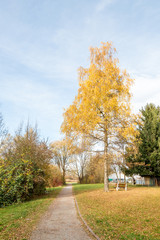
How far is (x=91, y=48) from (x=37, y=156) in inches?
441

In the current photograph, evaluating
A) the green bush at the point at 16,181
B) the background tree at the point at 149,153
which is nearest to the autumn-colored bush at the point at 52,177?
the green bush at the point at 16,181

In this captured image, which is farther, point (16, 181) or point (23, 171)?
point (23, 171)

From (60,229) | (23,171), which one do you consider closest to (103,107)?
(23,171)

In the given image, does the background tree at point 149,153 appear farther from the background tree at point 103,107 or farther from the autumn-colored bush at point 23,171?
the autumn-colored bush at point 23,171

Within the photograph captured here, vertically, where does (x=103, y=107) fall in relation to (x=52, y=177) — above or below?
above

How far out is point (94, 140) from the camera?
1731cm

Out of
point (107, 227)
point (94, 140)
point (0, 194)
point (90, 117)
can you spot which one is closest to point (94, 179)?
point (94, 140)

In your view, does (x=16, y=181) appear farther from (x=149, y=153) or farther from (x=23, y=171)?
(x=149, y=153)

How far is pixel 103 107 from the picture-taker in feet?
51.7

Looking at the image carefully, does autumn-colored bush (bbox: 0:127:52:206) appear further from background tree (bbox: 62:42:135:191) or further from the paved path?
the paved path

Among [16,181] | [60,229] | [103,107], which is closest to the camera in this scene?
[60,229]

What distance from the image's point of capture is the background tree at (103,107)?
15.3 meters

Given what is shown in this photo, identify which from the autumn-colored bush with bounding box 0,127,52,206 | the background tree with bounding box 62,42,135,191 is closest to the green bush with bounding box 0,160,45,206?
the autumn-colored bush with bounding box 0,127,52,206

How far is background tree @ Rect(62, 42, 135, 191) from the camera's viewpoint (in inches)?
604
